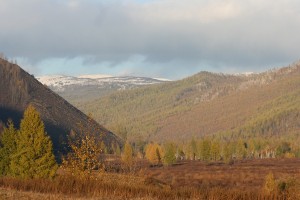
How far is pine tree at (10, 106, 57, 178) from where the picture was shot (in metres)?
47.1

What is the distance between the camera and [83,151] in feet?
98.7

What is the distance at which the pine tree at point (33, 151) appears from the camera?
47125mm

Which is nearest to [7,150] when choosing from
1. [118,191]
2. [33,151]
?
[33,151]

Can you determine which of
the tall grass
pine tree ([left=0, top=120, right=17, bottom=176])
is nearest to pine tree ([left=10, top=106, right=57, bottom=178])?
pine tree ([left=0, top=120, right=17, bottom=176])

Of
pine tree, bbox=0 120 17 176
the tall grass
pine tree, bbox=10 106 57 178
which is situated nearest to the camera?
the tall grass

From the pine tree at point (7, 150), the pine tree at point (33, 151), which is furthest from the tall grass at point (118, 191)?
the pine tree at point (7, 150)

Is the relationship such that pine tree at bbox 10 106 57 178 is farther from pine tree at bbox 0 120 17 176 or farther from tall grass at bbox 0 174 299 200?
tall grass at bbox 0 174 299 200

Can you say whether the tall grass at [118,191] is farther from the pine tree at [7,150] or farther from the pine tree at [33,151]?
the pine tree at [7,150]

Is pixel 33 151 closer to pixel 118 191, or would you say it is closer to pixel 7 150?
pixel 7 150

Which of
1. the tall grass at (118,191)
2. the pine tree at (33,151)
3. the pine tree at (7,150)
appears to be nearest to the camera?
the tall grass at (118,191)

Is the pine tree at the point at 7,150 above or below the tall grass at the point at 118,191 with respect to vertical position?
above

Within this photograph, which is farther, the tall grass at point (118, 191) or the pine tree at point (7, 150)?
the pine tree at point (7, 150)

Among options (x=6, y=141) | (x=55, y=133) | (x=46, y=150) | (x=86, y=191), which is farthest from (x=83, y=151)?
(x=55, y=133)

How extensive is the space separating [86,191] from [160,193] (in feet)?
8.86
